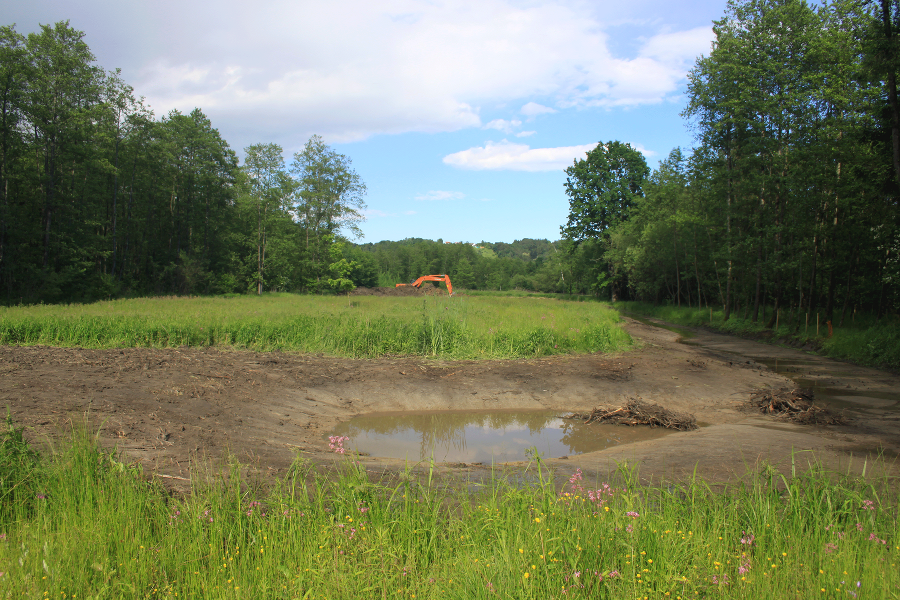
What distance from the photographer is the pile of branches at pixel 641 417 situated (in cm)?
859

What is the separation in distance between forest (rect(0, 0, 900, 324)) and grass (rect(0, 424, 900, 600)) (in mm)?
17266

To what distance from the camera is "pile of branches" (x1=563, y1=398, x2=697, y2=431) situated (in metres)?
8.59

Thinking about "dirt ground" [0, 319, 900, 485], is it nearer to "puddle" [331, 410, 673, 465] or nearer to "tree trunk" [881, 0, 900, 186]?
"puddle" [331, 410, 673, 465]

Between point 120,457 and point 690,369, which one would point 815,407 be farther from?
point 120,457

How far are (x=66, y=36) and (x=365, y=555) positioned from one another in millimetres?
36864

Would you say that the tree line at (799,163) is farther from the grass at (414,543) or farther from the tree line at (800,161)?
the grass at (414,543)

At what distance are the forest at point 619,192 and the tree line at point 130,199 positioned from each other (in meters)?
0.14

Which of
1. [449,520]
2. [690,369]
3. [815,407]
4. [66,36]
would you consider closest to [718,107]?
[690,369]

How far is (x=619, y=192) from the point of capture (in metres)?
44.7

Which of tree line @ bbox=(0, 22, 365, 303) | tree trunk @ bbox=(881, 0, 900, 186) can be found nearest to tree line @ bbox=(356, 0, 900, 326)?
tree trunk @ bbox=(881, 0, 900, 186)

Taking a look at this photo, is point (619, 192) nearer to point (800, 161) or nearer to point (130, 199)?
point (800, 161)

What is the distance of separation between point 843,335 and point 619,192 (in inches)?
1194

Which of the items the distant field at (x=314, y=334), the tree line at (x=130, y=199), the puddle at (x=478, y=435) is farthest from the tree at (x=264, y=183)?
the puddle at (x=478, y=435)

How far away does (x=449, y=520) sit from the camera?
3.68 metres
